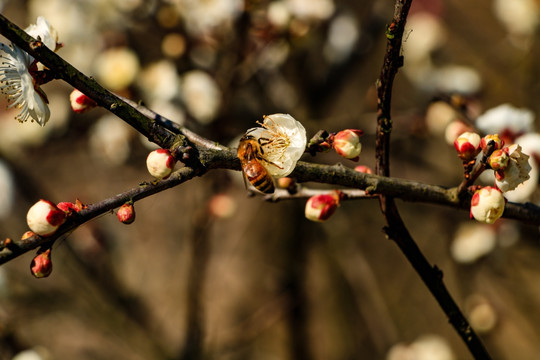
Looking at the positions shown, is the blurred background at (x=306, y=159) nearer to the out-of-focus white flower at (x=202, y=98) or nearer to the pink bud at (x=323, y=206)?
the out-of-focus white flower at (x=202, y=98)

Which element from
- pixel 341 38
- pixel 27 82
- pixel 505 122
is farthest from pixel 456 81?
pixel 27 82

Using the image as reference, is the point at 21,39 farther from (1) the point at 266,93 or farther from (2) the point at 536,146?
(1) the point at 266,93

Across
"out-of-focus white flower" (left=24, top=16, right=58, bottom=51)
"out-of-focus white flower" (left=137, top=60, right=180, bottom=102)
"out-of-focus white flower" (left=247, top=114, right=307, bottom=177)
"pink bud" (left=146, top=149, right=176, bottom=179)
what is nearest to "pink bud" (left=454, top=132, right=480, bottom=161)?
"out-of-focus white flower" (left=247, top=114, right=307, bottom=177)

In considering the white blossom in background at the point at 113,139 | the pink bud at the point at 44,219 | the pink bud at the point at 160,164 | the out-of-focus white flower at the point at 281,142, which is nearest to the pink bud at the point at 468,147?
the out-of-focus white flower at the point at 281,142

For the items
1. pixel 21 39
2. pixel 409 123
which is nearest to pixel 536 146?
pixel 409 123

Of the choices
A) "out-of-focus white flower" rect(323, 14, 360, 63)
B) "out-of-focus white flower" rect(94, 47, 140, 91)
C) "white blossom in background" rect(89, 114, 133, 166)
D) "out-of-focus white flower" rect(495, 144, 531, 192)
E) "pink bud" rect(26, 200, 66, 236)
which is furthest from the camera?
"out-of-focus white flower" rect(323, 14, 360, 63)

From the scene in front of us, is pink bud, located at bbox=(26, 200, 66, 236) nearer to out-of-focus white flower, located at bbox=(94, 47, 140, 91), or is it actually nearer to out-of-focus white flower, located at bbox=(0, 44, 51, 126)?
out-of-focus white flower, located at bbox=(0, 44, 51, 126)

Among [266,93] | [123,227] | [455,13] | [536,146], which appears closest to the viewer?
[536,146]
